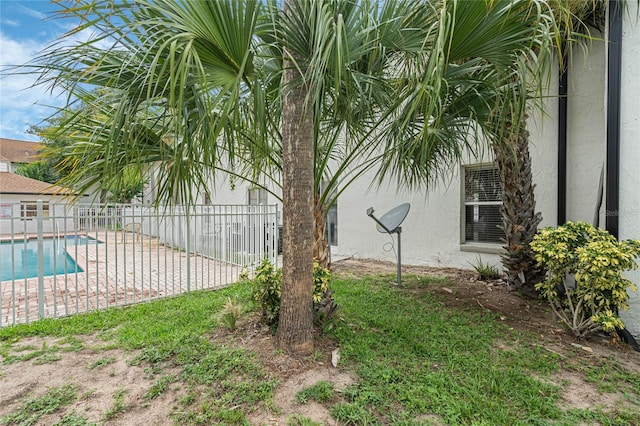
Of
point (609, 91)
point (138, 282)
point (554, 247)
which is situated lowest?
point (138, 282)

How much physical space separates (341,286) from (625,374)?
396 centimetres

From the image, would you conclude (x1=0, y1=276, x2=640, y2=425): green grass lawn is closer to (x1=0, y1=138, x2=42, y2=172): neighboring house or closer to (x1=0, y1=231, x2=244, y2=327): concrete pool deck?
(x1=0, y1=231, x2=244, y2=327): concrete pool deck

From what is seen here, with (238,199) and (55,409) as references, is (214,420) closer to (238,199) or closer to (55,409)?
(55,409)

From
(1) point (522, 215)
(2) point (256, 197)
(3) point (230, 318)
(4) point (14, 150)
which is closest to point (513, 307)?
(1) point (522, 215)

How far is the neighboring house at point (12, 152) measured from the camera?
28219 millimetres

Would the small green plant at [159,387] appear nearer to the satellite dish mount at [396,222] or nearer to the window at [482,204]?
the satellite dish mount at [396,222]

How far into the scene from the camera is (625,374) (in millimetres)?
2945

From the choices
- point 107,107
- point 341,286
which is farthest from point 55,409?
point 341,286

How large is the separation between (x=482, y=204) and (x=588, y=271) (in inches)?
143

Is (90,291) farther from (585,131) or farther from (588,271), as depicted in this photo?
(585,131)

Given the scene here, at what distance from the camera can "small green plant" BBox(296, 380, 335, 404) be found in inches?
98.8

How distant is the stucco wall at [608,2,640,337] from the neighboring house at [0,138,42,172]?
38614 mm

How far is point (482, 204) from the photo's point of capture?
6.75 metres

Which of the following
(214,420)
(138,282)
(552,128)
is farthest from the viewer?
(138,282)
